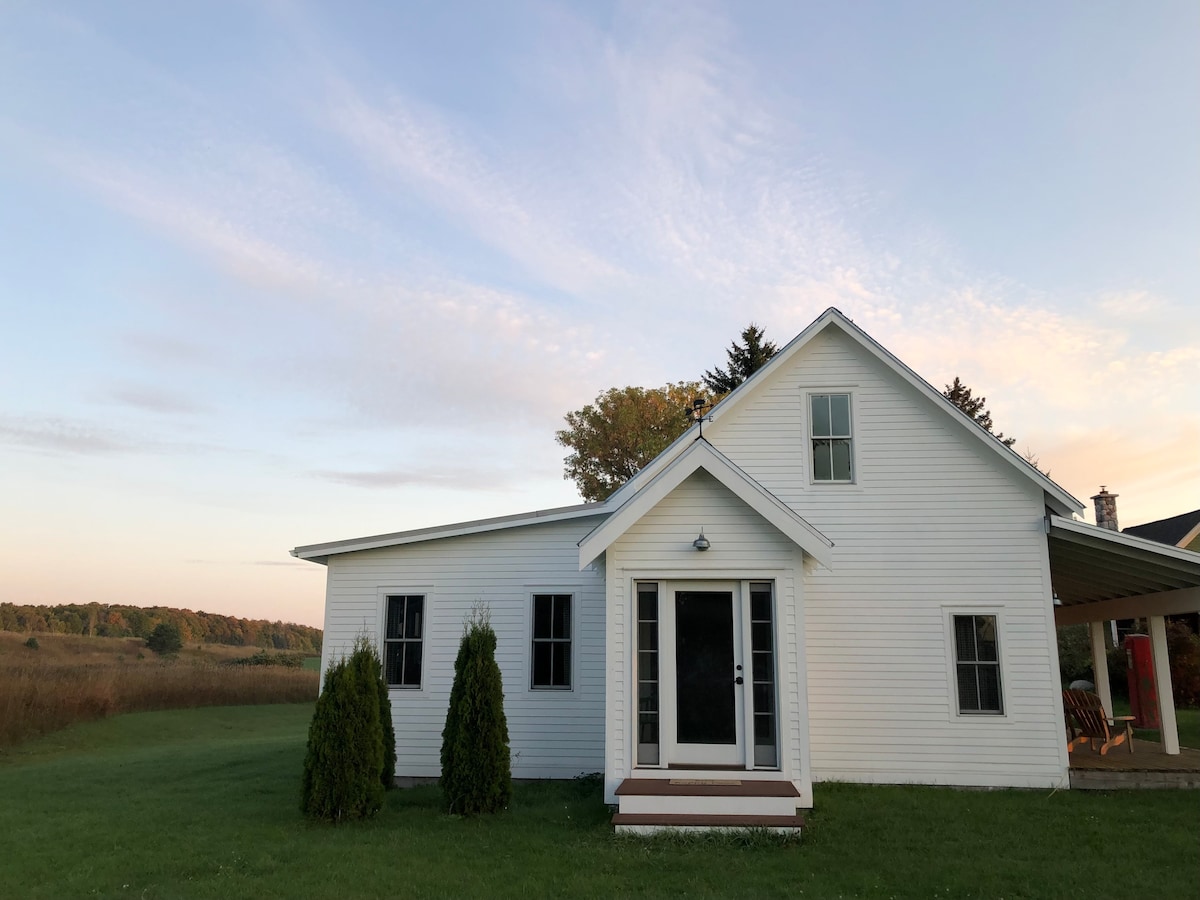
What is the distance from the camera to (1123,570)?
36.4 ft

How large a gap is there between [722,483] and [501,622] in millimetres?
4394

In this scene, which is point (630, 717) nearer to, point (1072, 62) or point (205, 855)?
point (205, 855)

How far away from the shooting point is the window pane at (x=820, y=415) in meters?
11.4

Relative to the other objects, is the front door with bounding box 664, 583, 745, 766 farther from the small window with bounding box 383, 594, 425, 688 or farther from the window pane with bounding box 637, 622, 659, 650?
the small window with bounding box 383, 594, 425, 688

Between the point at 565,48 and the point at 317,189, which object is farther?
the point at 317,189

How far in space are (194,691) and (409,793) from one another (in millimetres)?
17854

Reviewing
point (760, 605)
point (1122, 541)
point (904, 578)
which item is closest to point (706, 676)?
point (760, 605)

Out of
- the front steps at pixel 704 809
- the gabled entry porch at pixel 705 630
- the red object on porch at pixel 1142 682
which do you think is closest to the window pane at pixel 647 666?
the gabled entry porch at pixel 705 630

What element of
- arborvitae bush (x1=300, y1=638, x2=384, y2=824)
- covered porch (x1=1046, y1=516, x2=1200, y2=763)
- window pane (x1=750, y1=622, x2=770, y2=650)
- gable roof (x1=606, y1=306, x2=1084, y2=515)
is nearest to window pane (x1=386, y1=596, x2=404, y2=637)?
arborvitae bush (x1=300, y1=638, x2=384, y2=824)

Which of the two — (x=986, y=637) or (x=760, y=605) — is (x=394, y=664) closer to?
(x=760, y=605)

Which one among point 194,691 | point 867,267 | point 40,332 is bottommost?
point 194,691

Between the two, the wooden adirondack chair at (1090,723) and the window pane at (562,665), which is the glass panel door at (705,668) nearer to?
the window pane at (562,665)

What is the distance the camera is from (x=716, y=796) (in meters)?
7.84

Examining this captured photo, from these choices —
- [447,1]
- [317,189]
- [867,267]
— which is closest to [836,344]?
[867,267]
